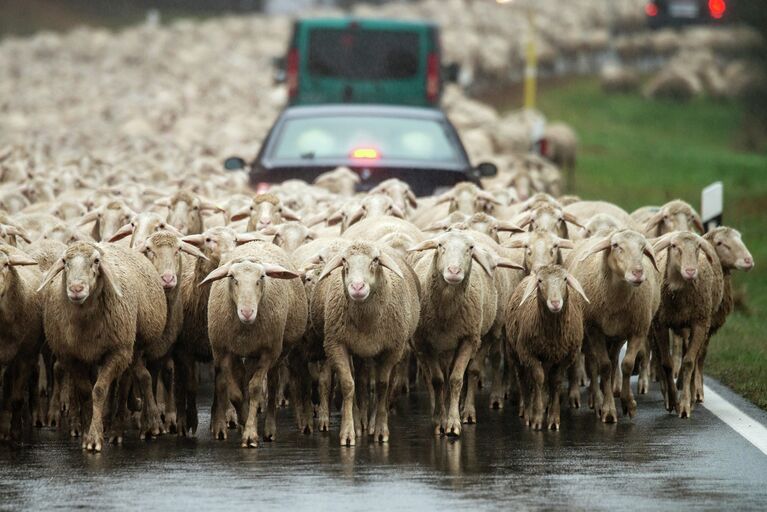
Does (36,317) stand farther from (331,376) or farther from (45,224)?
(45,224)

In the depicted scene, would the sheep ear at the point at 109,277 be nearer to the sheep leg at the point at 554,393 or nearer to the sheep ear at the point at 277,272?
the sheep ear at the point at 277,272

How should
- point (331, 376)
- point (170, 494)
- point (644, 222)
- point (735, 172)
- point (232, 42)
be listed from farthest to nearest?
point (232, 42) < point (735, 172) < point (644, 222) < point (331, 376) < point (170, 494)

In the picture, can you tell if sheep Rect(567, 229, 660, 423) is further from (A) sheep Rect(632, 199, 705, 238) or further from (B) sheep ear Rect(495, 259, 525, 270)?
(A) sheep Rect(632, 199, 705, 238)

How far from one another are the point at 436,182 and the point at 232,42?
5394 cm

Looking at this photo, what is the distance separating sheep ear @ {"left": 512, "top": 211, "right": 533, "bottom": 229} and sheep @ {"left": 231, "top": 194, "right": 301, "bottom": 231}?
191 cm

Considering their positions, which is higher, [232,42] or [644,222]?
[232,42]

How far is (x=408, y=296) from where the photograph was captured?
1301 centimetres

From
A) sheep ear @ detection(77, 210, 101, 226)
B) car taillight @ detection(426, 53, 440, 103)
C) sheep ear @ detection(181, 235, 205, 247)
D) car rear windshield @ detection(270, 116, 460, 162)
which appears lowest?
sheep ear @ detection(181, 235, 205, 247)

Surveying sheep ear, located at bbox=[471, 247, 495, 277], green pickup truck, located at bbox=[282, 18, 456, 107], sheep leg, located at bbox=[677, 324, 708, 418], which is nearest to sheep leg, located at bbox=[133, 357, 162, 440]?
sheep ear, located at bbox=[471, 247, 495, 277]

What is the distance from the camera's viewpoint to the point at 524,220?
53.7 ft

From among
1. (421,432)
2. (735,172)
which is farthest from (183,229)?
(735,172)

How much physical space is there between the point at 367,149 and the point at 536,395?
7.39m

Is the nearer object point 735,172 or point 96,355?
point 96,355

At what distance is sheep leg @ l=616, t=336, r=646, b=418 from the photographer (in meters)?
13.5
